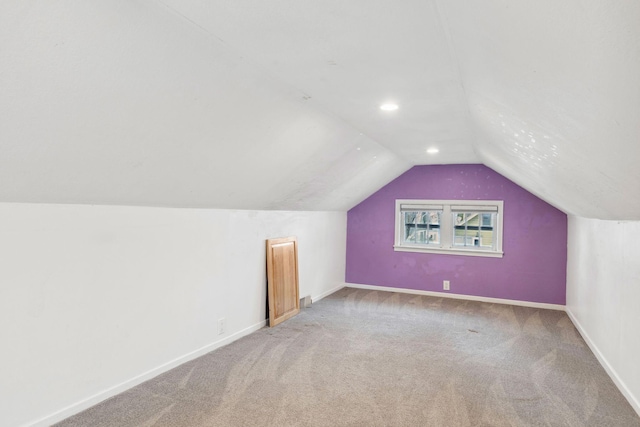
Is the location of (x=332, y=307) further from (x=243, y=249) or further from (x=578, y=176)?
(x=578, y=176)

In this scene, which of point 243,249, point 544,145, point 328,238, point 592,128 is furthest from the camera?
point 328,238

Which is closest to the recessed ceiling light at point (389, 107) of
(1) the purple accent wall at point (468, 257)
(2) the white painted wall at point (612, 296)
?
(2) the white painted wall at point (612, 296)

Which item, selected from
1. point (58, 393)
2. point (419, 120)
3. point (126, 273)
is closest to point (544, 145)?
point (419, 120)

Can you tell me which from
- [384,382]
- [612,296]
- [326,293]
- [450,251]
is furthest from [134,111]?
[450,251]

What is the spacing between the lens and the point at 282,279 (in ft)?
15.2

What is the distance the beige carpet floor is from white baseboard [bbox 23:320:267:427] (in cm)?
5

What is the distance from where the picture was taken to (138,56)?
1651mm

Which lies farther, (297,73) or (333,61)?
(297,73)

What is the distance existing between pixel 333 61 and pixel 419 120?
1434 mm

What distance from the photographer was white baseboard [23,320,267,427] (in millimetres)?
2268

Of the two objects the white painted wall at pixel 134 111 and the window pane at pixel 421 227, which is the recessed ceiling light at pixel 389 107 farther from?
the window pane at pixel 421 227

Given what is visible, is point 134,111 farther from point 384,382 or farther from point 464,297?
point 464,297

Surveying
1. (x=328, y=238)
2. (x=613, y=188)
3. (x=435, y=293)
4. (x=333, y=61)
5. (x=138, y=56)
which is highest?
(x=333, y=61)

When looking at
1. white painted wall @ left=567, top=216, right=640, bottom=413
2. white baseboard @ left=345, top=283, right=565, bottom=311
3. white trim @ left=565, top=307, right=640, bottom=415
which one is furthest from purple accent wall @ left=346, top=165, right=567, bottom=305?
white trim @ left=565, top=307, right=640, bottom=415
